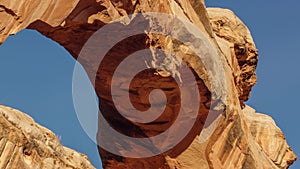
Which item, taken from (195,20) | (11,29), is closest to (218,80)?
(195,20)

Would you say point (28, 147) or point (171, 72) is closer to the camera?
point (171, 72)

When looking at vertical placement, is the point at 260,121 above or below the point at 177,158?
above

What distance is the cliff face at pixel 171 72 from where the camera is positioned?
41.5ft

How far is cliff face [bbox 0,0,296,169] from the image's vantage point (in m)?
12.6

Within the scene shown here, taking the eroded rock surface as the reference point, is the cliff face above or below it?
above

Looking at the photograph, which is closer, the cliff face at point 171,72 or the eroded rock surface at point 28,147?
the cliff face at point 171,72

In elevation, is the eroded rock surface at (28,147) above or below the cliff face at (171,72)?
below

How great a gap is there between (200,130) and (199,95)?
1258 millimetres

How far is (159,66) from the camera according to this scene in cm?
1444

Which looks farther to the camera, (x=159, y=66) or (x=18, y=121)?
(x=18, y=121)

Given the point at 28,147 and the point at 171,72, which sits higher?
the point at 171,72

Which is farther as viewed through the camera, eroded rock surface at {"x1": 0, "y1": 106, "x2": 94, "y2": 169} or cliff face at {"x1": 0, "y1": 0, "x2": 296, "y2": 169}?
eroded rock surface at {"x1": 0, "y1": 106, "x2": 94, "y2": 169}

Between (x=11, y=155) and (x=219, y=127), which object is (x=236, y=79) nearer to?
(x=219, y=127)

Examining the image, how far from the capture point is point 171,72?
48.0ft
